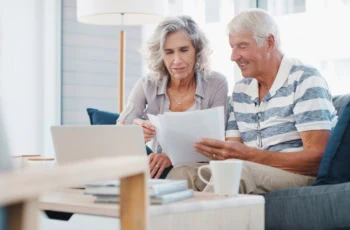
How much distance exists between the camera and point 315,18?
161 inches

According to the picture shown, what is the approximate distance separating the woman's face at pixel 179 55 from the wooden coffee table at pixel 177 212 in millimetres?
1191

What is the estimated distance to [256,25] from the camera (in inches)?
112

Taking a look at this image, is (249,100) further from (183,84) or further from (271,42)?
(183,84)

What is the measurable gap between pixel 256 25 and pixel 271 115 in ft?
A: 1.29

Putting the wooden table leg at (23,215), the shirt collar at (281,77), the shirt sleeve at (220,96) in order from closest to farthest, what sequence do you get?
the wooden table leg at (23,215) < the shirt collar at (281,77) < the shirt sleeve at (220,96)

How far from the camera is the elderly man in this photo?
8.42 feet

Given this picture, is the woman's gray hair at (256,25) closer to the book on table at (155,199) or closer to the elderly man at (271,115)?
the elderly man at (271,115)

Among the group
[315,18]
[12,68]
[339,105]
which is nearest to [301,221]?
[339,105]

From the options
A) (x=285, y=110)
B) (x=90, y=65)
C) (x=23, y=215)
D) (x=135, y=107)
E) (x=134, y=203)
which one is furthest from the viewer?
(x=90, y=65)

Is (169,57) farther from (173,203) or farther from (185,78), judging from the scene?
(173,203)

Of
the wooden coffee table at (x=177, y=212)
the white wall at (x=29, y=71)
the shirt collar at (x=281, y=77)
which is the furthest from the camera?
the white wall at (x=29, y=71)

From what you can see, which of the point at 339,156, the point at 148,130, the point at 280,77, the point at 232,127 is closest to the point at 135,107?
the point at 148,130

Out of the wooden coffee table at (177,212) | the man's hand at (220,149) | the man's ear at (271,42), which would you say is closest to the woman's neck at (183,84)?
the man's ear at (271,42)

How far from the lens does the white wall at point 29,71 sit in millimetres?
4715
